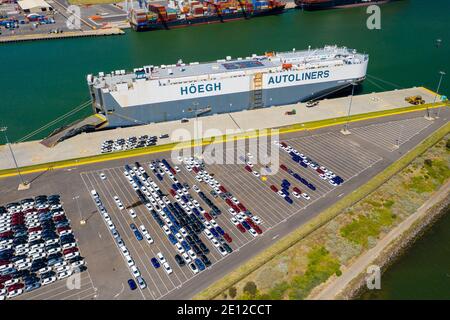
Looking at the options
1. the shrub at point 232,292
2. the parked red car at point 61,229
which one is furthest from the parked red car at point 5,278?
the shrub at point 232,292

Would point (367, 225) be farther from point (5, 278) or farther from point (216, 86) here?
point (5, 278)

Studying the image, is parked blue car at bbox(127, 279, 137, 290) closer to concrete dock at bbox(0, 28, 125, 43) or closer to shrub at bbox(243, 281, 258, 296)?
shrub at bbox(243, 281, 258, 296)

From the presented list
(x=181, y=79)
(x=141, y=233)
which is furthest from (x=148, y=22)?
(x=141, y=233)

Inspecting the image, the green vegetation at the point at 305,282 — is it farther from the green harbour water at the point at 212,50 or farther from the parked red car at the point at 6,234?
the green harbour water at the point at 212,50

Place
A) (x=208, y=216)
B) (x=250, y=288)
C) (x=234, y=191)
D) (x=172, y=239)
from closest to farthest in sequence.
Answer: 1. (x=250, y=288)
2. (x=172, y=239)
3. (x=208, y=216)
4. (x=234, y=191)

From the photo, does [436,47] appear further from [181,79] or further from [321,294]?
[321,294]

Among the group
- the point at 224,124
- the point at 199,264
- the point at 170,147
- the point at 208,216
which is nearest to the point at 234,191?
the point at 208,216
